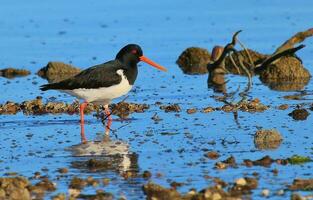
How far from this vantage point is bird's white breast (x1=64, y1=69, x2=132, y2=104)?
1249 cm

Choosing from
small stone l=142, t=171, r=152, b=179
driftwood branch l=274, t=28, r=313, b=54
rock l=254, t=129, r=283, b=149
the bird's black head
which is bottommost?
→ small stone l=142, t=171, r=152, b=179

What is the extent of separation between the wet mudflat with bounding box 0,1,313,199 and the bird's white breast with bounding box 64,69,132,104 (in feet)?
1.13

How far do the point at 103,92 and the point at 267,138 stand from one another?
257 centimetres

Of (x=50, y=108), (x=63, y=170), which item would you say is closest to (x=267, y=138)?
(x=63, y=170)

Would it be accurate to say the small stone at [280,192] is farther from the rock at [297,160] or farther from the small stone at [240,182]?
the rock at [297,160]

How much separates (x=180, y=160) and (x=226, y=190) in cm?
144

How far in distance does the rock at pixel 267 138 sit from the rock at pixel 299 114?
1.43 m

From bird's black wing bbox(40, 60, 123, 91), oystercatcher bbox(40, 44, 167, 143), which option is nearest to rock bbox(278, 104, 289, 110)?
oystercatcher bbox(40, 44, 167, 143)

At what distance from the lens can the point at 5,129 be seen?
12141 mm

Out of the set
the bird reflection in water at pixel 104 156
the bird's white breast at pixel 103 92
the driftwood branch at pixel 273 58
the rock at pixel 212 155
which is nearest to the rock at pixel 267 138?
the rock at pixel 212 155

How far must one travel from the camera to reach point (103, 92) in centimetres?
1251

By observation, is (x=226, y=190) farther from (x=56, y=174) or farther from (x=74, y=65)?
(x=74, y=65)

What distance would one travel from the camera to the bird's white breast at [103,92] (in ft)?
41.0

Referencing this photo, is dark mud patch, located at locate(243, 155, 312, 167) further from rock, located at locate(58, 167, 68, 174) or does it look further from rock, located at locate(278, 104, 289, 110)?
rock, located at locate(278, 104, 289, 110)
